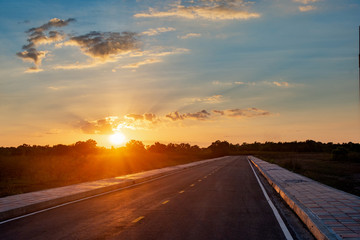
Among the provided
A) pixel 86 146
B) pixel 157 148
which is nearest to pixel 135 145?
pixel 157 148

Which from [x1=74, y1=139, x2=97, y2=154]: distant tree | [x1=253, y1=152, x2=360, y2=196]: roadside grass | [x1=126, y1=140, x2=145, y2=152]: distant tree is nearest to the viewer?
[x1=253, y1=152, x2=360, y2=196]: roadside grass

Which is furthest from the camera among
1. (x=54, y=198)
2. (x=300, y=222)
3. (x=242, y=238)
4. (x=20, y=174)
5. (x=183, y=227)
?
(x=20, y=174)

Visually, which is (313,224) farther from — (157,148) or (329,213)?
(157,148)

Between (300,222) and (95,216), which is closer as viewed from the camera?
(300,222)

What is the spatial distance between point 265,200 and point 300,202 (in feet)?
7.48

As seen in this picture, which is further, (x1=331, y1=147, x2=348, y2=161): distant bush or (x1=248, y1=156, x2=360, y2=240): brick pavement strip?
(x1=331, y1=147, x2=348, y2=161): distant bush

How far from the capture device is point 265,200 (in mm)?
14586

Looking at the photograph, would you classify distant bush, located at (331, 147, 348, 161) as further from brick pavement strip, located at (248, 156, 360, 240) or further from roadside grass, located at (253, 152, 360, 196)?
brick pavement strip, located at (248, 156, 360, 240)

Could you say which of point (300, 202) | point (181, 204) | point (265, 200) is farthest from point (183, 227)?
point (265, 200)

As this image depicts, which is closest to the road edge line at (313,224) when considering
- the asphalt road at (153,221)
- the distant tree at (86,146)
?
the asphalt road at (153,221)

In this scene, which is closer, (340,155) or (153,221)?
(153,221)

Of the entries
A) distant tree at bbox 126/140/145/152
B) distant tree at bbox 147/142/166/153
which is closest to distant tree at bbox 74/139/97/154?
distant tree at bbox 126/140/145/152

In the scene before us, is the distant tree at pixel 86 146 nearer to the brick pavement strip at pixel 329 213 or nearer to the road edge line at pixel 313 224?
the brick pavement strip at pixel 329 213

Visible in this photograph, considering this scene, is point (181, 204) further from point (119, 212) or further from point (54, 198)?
point (54, 198)
